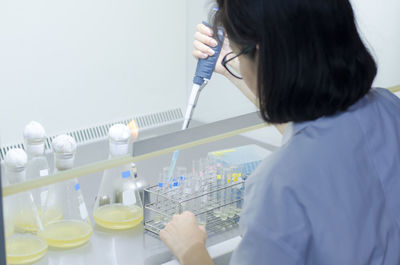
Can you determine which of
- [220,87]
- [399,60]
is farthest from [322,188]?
[220,87]

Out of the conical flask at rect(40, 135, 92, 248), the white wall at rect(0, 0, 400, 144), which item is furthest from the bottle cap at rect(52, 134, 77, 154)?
the white wall at rect(0, 0, 400, 144)

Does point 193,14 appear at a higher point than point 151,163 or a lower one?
higher

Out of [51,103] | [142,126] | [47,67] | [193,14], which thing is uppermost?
[193,14]

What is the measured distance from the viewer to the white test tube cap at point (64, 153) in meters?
0.92

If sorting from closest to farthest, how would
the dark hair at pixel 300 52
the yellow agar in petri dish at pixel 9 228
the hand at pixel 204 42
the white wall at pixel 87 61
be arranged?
the dark hair at pixel 300 52 → the yellow agar in petri dish at pixel 9 228 → the hand at pixel 204 42 → the white wall at pixel 87 61

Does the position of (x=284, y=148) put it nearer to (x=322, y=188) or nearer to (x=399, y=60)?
(x=322, y=188)

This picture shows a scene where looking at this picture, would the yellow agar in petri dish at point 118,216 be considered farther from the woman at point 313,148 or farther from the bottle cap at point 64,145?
the woman at point 313,148

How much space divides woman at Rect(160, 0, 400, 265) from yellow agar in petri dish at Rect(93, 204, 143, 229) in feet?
1.00

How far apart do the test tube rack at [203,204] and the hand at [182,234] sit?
32 mm

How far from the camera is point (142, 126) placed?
1.72 metres

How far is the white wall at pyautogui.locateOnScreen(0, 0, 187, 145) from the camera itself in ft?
4.81

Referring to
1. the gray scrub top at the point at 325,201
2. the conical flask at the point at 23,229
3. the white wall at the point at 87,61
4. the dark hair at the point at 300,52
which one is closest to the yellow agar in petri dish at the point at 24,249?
the conical flask at the point at 23,229

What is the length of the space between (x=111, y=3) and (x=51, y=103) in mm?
356

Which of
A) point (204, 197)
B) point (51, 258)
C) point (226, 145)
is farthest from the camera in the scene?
point (226, 145)
